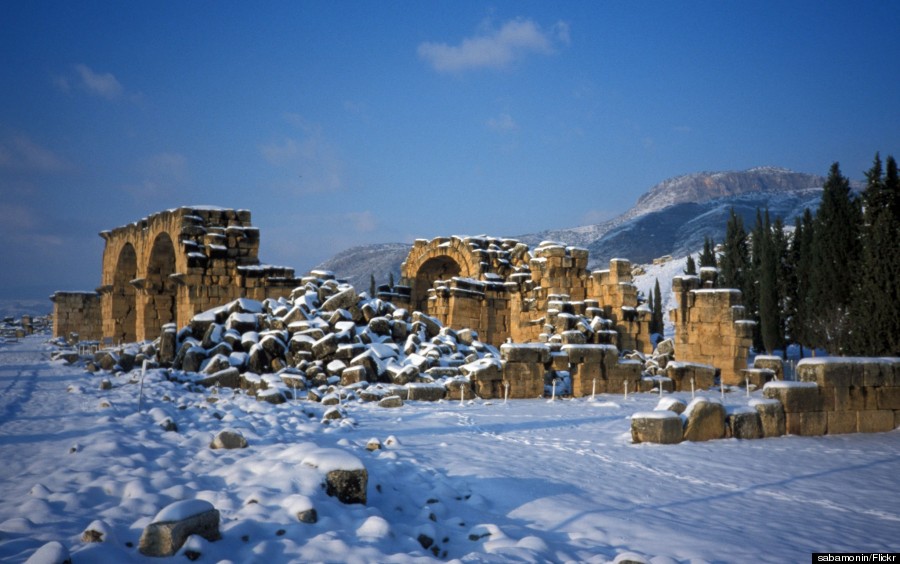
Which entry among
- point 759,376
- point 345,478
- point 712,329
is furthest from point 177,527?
point 712,329

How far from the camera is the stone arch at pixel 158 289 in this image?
21.0m

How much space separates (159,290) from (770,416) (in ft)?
64.7

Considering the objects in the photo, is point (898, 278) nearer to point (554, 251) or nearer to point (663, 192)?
point (554, 251)

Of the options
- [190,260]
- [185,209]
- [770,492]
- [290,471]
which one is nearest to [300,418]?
[290,471]

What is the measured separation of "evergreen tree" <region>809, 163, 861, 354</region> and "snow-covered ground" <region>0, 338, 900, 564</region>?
73.4ft

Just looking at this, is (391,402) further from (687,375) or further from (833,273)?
(833,273)

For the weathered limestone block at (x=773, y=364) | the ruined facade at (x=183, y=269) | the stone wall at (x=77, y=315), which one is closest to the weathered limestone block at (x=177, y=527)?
the ruined facade at (x=183, y=269)

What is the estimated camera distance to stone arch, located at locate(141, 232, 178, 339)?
21016mm

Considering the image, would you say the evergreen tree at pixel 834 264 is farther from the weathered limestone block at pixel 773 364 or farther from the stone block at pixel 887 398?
the stone block at pixel 887 398

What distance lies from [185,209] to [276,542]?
54.2 ft

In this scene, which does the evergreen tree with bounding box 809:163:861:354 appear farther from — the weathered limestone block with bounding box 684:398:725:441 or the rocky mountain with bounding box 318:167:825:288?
the rocky mountain with bounding box 318:167:825:288

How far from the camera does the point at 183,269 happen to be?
17812 millimetres

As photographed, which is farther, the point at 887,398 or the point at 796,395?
the point at 887,398

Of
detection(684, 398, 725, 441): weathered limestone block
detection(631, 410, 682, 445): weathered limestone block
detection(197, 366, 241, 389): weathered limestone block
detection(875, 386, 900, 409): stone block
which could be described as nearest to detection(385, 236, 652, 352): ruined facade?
detection(684, 398, 725, 441): weathered limestone block
